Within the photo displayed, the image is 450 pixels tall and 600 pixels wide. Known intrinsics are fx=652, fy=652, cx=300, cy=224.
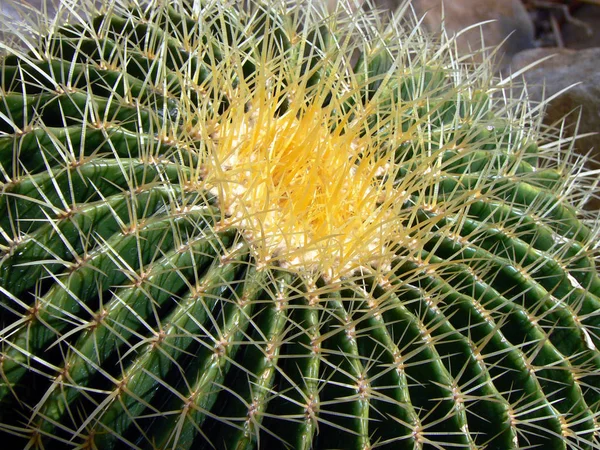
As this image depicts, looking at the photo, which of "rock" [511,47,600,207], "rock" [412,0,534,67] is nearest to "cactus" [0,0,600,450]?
"rock" [511,47,600,207]

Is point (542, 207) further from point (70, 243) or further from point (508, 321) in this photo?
point (70, 243)

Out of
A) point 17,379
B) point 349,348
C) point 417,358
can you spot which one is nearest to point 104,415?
point 17,379

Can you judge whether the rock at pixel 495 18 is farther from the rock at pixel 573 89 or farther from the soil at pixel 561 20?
the rock at pixel 573 89

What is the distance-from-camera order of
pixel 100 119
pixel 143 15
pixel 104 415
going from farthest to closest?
pixel 143 15
pixel 100 119
pixel 104 415

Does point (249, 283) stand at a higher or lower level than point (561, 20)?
higher

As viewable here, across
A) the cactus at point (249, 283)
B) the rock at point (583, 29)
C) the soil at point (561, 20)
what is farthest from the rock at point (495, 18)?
the cactus at point (249, 283)

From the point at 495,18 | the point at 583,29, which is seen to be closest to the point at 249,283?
the point at 495,18

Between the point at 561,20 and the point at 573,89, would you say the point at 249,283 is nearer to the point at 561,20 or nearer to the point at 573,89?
the point at 573,89
